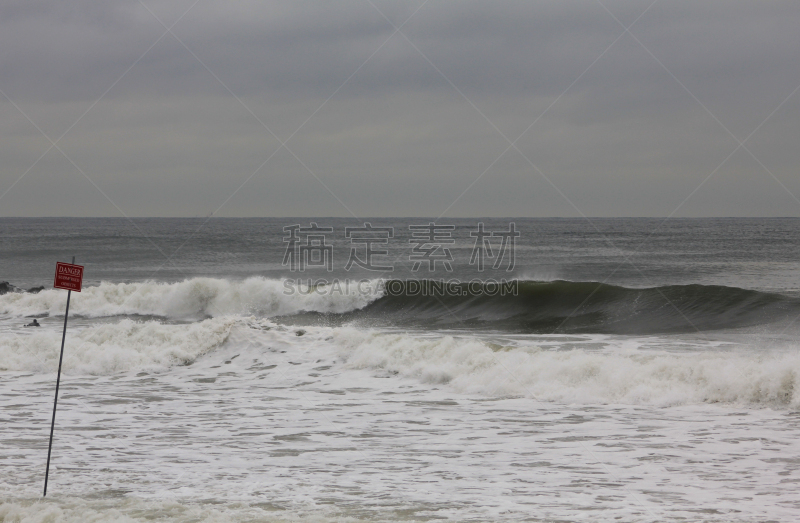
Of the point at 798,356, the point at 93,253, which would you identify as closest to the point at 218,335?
the point at 798,356

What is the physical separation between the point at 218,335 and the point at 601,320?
11.4 m

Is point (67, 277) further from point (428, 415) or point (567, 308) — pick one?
point (567, 308)

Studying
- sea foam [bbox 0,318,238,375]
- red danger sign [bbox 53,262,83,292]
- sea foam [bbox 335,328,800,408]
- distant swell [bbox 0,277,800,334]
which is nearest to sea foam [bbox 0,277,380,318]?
distant swell [bbox 0,277,800,334]

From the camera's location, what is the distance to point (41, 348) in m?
15.7

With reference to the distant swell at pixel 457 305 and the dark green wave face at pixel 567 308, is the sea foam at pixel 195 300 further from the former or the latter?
the dark green wave face at pixel 567 308

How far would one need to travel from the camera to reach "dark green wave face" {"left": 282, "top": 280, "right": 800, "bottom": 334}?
19.6 metres

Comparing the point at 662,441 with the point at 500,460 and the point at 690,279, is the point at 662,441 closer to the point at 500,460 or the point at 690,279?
the point at 500,460

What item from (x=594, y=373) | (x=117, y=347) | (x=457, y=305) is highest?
(x=457, y=305)

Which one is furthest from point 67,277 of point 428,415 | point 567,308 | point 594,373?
point 567,308

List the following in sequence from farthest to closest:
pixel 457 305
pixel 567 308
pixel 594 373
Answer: pixel 457 305 → pixel 567 308 → pixel 594 373

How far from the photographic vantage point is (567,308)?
75.7 feet

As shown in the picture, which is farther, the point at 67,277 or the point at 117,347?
the point at 117,347

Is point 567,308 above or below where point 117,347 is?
above

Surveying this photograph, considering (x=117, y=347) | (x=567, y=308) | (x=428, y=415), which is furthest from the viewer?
(x=567, y=308)
